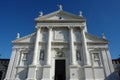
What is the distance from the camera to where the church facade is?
62.1 feet

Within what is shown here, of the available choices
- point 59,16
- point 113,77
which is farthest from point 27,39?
point 113,77

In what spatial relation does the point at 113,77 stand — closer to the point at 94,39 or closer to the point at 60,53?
the point at 94,39

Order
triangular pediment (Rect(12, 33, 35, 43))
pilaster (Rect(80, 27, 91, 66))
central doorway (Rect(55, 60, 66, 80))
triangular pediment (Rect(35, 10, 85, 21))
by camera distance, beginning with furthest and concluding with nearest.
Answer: triangular pediment (Rect(35, 10, 85, 21)) < triangular pediment (Rect(12, 33, 35, 43)) < central doorway (Rect(55, 60, 66, 80)) < pilaster (Rect(80, 27, 91, 66))

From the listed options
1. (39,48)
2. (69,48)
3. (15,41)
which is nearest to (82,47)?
(69,48)

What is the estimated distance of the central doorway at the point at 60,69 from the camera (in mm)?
21094

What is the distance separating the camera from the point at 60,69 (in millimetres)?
21672

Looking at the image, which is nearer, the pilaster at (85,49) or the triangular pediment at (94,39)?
the pilaster at (85,49)

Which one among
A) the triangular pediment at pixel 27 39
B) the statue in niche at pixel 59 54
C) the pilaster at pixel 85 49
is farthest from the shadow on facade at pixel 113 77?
the triangular pediment at pixel 27 39

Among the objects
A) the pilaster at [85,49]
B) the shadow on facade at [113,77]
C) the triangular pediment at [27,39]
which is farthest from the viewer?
the triangular pediment at [27,39]

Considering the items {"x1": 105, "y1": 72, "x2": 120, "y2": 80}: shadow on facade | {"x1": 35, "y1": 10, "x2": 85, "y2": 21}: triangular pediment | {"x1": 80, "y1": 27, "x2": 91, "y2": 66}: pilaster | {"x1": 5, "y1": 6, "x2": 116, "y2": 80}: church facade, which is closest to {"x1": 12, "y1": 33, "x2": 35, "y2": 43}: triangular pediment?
{"x1": 5, "y1": 6, "x2": 116, "y2": 80}: church facade

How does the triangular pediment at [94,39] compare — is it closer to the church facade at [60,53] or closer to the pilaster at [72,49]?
the church facade at [60,53]

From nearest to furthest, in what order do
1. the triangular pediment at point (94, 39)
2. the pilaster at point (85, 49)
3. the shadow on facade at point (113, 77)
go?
the shadow on facade at point (113, 77) < the pilaster at point (85, 49) < the triangular pediment at point (94, 39)

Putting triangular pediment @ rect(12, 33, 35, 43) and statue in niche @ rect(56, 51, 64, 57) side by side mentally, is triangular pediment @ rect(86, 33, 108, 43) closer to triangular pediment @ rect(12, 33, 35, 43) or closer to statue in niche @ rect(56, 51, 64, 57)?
statue in niche @ rect(56, 51, 64, 57)

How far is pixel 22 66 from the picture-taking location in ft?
64.8
